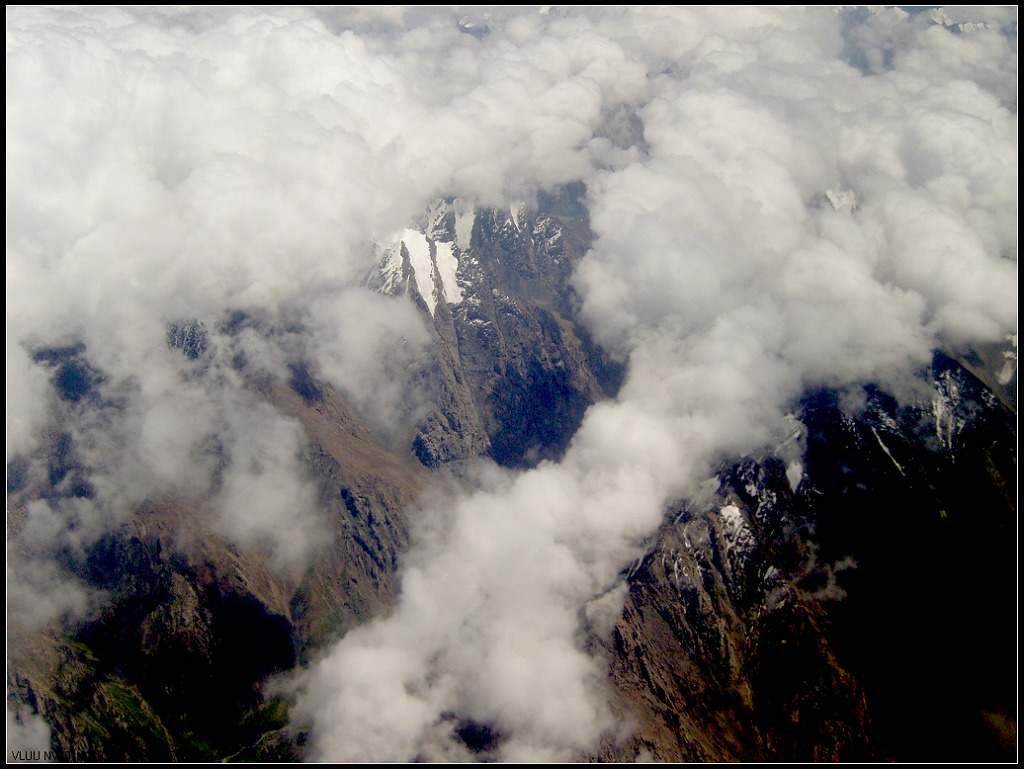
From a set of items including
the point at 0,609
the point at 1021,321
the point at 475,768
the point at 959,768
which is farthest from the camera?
the point at 959,768

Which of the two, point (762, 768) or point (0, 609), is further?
point (762, 768)

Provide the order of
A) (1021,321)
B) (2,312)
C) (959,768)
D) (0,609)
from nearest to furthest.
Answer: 1. (2,312)
2. (0,609)
3. (1021,321)
4. (959,768)

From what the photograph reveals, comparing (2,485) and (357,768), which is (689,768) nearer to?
(357,768)

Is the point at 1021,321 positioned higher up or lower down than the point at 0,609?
higher up

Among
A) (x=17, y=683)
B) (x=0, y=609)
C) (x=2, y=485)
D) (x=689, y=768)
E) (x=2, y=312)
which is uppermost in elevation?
(x=2, y=312)

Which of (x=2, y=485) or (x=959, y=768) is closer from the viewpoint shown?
(x=2, y=485)

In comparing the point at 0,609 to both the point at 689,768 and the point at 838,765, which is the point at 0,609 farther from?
the point at 838,765

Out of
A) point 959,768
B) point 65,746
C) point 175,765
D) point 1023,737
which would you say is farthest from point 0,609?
point 1023,737

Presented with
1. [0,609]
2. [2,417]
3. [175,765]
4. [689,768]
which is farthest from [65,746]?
[689,768]

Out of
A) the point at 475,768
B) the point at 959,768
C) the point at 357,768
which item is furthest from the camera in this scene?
the point at 959,768
